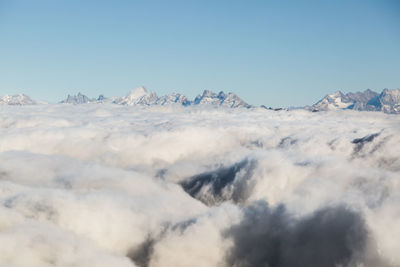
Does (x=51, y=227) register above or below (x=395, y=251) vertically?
below

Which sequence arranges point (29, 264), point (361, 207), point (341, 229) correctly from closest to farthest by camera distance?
point (29, 264) < point (341, 229) < point (361, 207)

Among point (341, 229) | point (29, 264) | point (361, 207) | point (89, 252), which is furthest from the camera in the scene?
point (361, 207)

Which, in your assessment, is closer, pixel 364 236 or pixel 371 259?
pixel 371 259

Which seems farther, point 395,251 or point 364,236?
point 364,236

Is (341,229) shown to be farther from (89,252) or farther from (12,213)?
(12,213)

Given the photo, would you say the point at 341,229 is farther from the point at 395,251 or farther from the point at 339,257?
the point at 395,251

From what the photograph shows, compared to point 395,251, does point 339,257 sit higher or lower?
lower

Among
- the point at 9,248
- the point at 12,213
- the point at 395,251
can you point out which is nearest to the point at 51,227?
the point at 12,213

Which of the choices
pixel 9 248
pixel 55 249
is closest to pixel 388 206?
pixel 55 249

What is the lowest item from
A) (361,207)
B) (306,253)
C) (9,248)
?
(306,253)
